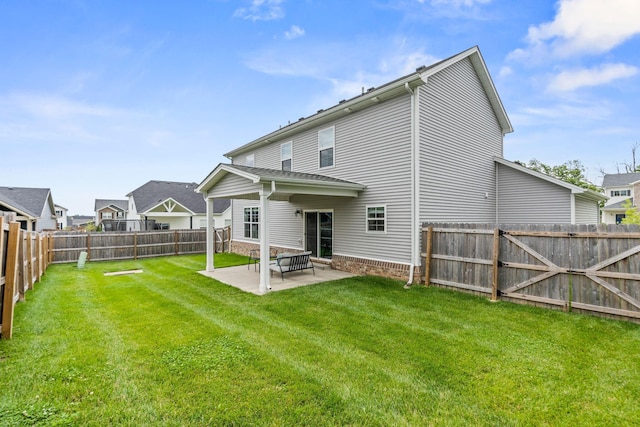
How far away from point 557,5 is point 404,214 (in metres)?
10.9

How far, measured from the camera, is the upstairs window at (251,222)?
1470cm

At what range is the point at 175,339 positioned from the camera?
15.5 feet

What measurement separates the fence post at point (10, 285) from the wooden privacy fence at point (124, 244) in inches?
399

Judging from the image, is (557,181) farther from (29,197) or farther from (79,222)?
(79,222)

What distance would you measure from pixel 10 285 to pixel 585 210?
16.3 metres

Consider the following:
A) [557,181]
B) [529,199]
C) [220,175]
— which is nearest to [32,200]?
[220,175]

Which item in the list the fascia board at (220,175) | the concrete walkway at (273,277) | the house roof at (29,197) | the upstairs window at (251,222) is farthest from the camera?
the house roof at (29,197)

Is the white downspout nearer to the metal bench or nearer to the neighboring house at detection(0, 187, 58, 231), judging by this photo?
the metal bench

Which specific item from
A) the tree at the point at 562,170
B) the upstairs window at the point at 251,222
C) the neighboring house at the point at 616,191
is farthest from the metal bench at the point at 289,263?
the neighboring house at the point at 616,191

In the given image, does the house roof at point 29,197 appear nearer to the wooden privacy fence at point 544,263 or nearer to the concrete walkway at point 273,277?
the concrete walkway at point 273,277

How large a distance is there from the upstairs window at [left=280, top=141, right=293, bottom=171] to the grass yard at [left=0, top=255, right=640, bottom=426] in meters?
7.34

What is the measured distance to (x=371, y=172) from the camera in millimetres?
9578

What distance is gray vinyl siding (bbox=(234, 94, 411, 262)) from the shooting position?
28.4ft

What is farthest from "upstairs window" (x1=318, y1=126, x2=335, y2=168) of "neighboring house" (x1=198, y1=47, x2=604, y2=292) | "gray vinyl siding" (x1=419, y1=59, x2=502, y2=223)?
"gray vinyl siding" (x1=419, y1=59, x2=502, y2=223)
